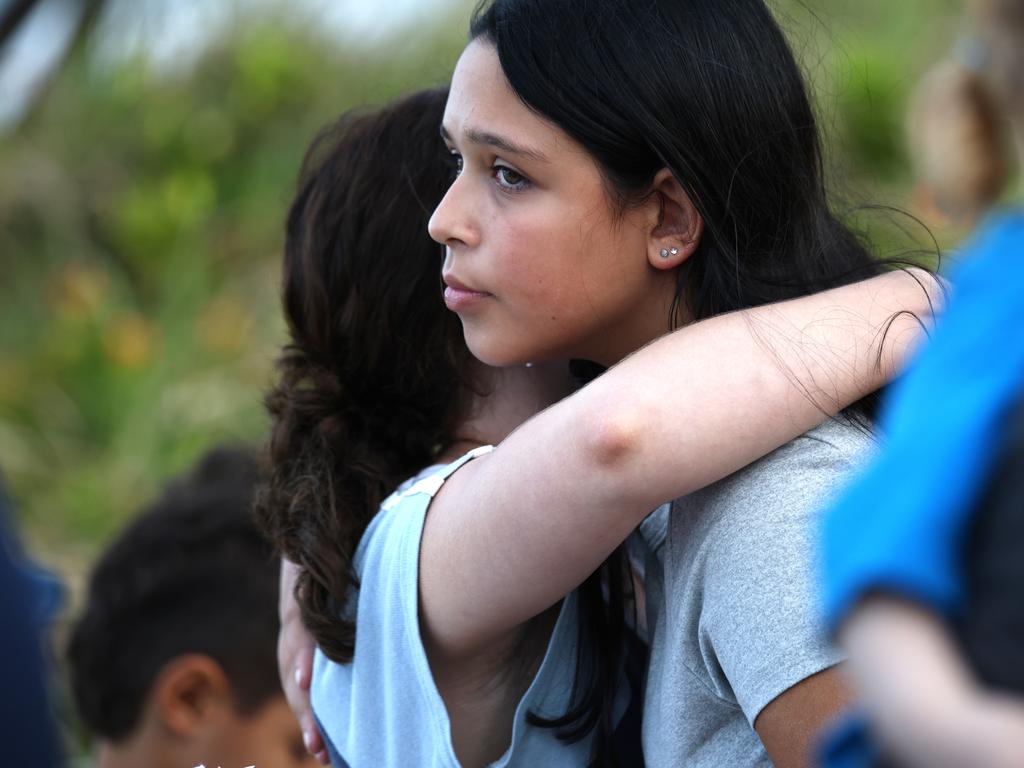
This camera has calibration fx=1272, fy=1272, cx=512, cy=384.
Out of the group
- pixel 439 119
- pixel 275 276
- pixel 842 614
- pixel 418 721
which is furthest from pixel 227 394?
pixel 842 614

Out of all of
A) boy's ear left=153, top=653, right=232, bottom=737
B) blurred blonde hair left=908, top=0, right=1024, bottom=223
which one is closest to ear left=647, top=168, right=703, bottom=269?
boy's ear left=153, top=653, right=232, bottom=737

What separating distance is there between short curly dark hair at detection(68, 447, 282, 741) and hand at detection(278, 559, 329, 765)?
0.72 meters

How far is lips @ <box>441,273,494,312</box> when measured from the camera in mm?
1873

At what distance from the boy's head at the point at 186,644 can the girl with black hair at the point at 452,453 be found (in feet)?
2.83

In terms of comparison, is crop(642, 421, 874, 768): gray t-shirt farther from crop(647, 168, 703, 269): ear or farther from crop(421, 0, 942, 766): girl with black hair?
crop(647, 168, 703, 269): ear

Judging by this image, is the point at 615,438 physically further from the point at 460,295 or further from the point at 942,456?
the point at 942,456

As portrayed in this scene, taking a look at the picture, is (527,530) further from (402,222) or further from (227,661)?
(227,661)

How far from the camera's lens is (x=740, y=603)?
1.56m

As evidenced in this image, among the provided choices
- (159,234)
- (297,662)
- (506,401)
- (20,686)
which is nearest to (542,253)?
(506,401)

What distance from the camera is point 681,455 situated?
1499 mm

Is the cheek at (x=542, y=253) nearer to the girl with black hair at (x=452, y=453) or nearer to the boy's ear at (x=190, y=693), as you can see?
the girl with black hair at (x=452, y=453)

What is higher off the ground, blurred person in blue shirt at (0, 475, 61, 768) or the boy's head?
blurred person in blue shirt at (0, 475, 61, 768)

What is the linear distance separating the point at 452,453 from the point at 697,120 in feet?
2.29

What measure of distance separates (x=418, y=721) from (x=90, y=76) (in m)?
5.86
